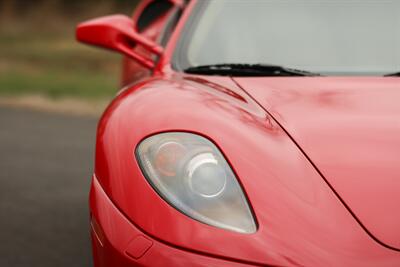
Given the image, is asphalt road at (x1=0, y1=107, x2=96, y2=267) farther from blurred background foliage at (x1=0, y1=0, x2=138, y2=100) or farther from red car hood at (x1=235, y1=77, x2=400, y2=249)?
blurred background foliage at (x1=0, y1=0, x2=138, y2=100)

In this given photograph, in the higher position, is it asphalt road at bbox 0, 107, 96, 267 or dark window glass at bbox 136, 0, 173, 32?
dark window glass at bbox 136, 0, 173, 32

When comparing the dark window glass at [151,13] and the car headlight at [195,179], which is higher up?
the car headlight at [195,179]

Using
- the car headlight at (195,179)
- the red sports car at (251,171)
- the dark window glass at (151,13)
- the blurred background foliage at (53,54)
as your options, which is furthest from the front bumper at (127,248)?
the blurred background foliage at (53,54)

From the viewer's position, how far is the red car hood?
2.02 meters

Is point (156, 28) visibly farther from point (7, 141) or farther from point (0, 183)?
point (7, 141)

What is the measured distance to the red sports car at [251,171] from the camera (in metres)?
1.93

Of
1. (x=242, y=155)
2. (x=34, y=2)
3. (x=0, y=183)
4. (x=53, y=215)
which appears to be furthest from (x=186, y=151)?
(x=34, y=2)

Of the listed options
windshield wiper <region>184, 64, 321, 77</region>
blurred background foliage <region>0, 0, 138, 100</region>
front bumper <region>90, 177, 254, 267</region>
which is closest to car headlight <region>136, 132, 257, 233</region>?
front bumper <region>90, 177, 254, 267</region>

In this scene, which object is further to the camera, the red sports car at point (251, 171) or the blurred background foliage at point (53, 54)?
the blurred background foliage at point (53, 54)

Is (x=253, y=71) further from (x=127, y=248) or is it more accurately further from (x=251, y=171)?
(x=127, y=248)

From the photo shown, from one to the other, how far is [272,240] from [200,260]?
0.18 meters

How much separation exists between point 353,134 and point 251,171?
1.10 feet

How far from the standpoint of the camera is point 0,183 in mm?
5113

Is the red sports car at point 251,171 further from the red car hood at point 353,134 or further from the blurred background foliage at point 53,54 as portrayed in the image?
the blurred background foliage at point 53,54
